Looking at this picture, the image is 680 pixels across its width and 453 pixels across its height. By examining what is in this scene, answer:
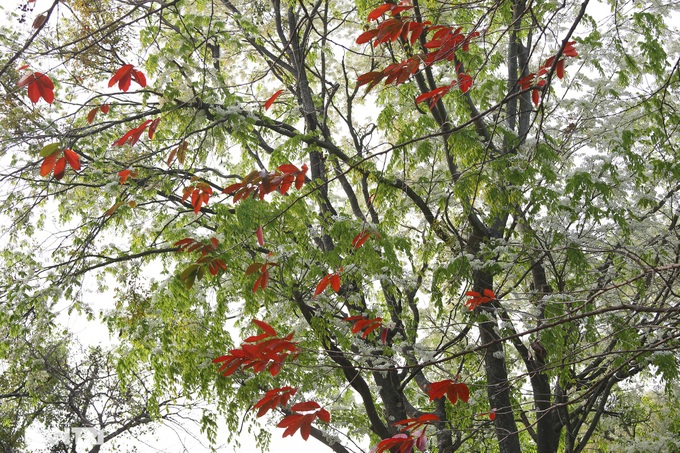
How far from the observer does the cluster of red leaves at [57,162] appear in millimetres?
1582

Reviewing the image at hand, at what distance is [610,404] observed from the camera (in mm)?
6379

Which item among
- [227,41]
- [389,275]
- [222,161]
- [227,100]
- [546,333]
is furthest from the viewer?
[222,161]

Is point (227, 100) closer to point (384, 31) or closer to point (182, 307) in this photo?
point (182, 307)

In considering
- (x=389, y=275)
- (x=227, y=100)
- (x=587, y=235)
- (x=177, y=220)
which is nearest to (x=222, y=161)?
(x=177, y=220)

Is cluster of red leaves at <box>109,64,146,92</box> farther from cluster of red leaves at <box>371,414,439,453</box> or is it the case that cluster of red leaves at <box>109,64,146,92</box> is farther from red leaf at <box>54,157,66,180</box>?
cluster of red leaves at <box>371,414,439,453</box>

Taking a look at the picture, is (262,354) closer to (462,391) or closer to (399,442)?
(399,442)

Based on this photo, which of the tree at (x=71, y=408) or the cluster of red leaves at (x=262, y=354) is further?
the tree at (x=71, y=408)

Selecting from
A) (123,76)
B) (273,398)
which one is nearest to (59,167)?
(123,76)

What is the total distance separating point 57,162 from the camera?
1.67 meters

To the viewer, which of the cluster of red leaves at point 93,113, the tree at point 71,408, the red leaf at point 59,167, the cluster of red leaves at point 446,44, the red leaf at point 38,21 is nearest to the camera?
the red leaf at point 38,21

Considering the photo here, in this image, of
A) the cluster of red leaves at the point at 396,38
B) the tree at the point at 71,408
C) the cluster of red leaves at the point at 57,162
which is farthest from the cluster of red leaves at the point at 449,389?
the tree at the point at 71,408

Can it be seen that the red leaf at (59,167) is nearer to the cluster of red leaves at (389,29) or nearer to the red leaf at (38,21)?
the red leaf at (38,21)

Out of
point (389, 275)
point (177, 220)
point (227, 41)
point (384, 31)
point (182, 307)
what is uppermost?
point (227, 41)

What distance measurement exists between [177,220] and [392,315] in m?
2.14
